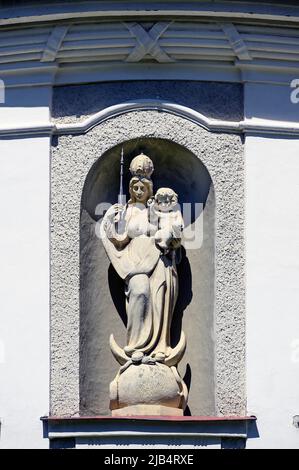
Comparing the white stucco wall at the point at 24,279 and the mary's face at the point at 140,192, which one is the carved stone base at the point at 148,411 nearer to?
the white stucco wall at the point at 24,279

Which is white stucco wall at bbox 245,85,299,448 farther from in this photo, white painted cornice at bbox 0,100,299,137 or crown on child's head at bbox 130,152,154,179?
crown on child's head at bbox 130,152,154,179

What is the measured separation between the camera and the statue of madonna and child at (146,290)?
1037 inches

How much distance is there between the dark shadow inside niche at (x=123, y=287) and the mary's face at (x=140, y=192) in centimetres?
19

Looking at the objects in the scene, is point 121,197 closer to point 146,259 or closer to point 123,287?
point 146,259

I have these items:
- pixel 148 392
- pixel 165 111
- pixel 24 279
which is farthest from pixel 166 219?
pixel 148 392

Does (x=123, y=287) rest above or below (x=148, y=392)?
above

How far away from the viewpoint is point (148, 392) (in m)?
26.3

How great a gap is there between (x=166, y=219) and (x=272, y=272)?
0.91 m

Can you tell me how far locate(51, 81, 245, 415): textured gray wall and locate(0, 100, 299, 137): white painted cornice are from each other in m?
0.05

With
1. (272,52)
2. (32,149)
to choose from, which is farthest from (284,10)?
(32,149)

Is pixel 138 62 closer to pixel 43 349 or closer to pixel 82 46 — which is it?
pixel 82 46

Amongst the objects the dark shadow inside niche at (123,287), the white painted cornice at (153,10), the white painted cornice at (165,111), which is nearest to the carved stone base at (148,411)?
the dark shadow inside niche at (123,287)

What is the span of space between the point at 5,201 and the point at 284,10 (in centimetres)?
258

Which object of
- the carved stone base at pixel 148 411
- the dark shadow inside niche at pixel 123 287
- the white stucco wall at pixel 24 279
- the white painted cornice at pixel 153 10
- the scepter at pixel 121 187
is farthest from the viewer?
the scepter at pixel 121 187
